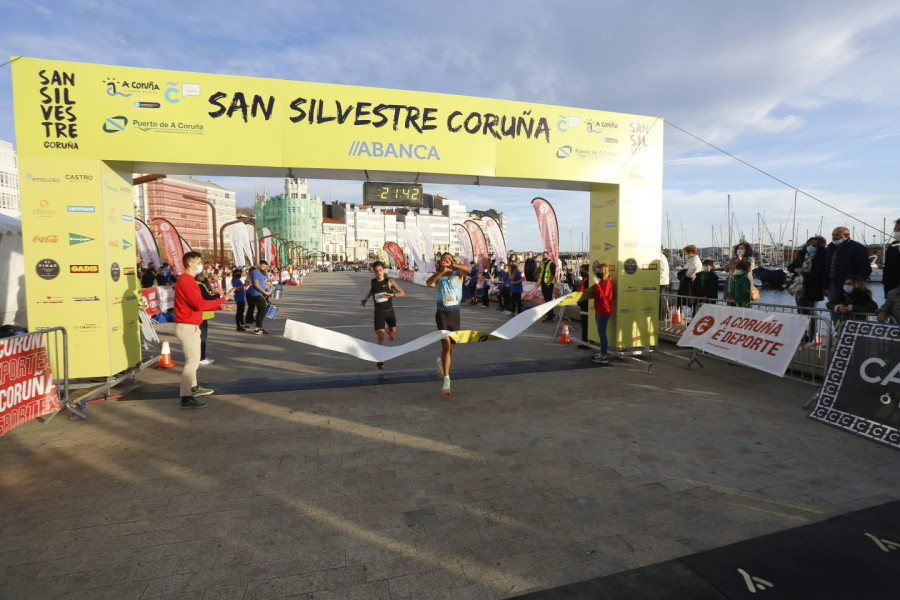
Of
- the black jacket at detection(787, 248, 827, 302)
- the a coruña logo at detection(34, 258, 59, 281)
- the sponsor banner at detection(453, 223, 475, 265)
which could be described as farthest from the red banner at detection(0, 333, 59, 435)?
the sponsor banner at detection(453, 223, 475, 265)

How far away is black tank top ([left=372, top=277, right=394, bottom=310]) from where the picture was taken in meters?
8.82

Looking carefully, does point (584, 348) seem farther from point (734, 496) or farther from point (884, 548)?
point (884, 548)

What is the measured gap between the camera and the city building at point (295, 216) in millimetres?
142875

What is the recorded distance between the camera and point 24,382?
5.17 meters

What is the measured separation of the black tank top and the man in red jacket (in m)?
3.10

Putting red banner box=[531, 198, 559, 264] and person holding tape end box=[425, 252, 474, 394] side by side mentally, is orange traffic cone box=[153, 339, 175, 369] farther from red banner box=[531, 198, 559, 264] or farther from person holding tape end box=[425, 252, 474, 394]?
red banner box=[531, 198, 559, 264]

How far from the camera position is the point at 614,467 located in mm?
4258

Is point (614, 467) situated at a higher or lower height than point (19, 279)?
lower

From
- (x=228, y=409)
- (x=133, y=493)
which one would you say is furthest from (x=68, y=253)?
(x=133, y=493)

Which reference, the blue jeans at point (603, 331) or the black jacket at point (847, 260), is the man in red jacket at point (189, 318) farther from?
the black jacket at point (847, 260)

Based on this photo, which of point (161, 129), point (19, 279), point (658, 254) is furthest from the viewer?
point (19, 279)

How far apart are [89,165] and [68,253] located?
131cm

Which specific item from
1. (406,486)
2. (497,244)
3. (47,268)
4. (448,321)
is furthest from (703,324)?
(497,244)

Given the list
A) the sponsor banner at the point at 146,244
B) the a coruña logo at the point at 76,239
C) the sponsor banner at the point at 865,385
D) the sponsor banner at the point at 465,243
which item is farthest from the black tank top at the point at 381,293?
the sponsor banner at the point at 465,243
